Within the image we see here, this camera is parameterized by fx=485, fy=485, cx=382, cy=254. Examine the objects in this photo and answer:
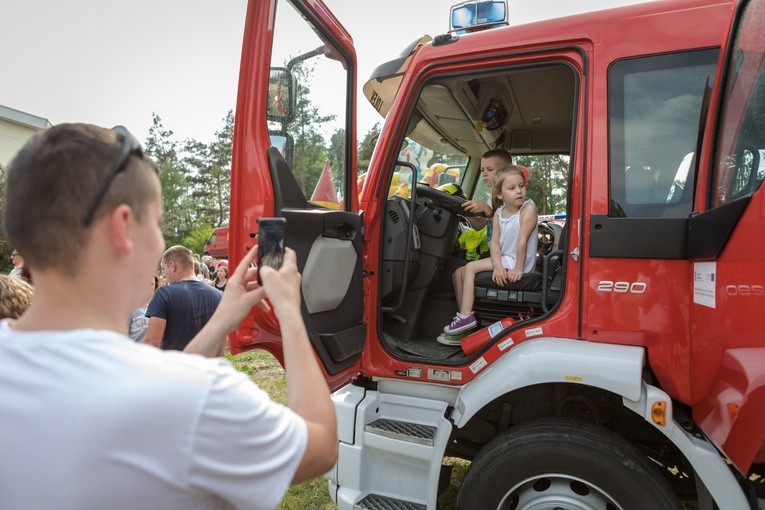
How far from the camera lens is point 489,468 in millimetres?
A: 2168

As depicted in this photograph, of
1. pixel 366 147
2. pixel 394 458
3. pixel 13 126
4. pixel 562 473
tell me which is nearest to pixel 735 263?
pixel 562 473

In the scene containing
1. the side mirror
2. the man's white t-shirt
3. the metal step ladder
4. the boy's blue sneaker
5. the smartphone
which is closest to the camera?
the man's white t-shirt

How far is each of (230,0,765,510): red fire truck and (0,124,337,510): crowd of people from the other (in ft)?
4.23

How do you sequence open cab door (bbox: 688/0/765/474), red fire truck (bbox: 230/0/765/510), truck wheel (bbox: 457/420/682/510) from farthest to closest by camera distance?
truck wheel (bbox: 457/420/682/510) → red fire truck (bbox: 230/0/765/510) → open cab door (bbox: 688/0/765/474)

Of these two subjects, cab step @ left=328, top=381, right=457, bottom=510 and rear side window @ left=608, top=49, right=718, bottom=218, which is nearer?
rear side window @ left=608, top=49, right=718, bottom=218

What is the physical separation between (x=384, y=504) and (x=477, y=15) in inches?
105

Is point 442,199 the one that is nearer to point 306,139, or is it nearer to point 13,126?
point 306,139

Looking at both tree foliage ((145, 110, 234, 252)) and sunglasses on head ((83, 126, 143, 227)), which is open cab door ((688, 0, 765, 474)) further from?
tree foliage ((145, 110, 234, 252))

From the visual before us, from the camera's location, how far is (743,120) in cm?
172

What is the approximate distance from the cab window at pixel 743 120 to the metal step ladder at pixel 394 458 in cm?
160

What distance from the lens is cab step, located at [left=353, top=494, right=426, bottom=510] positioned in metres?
2.45

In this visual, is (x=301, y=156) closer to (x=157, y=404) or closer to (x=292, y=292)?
(x=292, y=292)

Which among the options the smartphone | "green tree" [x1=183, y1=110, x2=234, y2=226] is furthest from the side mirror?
"green tree" [x1=183, y1=110, x2=234, y2=226]

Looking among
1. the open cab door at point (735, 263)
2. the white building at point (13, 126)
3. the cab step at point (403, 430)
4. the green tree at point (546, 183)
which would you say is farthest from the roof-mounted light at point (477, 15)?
the white building at point (13, 126)
